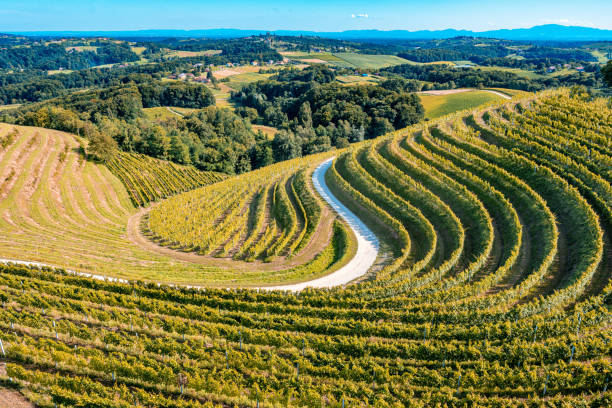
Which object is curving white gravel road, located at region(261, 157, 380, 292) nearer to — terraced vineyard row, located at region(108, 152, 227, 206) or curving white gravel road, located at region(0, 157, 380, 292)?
curving white gravel road, located at region(0, 157, 380, 292)

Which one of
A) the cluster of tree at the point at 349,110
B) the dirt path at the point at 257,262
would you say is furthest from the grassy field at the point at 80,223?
the cluster of tree at the point at 349,110

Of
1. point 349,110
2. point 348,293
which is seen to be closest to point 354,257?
point 348,293

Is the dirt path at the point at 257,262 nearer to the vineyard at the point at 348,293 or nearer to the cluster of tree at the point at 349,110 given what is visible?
the vineyard at the point at 348,293

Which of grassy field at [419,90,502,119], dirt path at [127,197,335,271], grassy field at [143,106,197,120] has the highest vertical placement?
grassy field at [419,90,502,119]

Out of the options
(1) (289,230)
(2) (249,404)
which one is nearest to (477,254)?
(1) (289,230)

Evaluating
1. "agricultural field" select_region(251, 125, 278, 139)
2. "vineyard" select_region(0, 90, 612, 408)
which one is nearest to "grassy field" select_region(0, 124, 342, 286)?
"vineyard" select_region(0, 90, 612, 408)

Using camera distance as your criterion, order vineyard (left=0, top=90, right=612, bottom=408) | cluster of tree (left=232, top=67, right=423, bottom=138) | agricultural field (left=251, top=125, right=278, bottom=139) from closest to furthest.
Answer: vineyard (left=0, top=90, right=612, bottom=408) → cluster of tree (left=232, top=67, right=423, bottom=138) → agricultural field (left=251, top=125, right=278, bottom=139)
